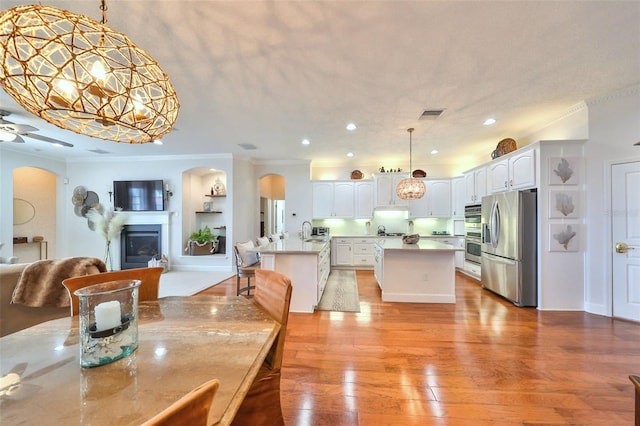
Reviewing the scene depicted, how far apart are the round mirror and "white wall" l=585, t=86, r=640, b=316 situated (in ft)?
36.0

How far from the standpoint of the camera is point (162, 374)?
79 cm

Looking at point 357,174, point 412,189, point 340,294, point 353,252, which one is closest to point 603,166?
point 412,189

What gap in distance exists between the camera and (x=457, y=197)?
5.90 meters

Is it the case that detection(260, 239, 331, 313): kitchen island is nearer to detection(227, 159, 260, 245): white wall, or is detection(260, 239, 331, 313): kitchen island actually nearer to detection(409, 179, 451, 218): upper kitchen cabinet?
detection(227, 159, 260, 245): white wall

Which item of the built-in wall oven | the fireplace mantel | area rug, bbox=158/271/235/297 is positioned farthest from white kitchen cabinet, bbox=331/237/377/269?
the fireplace mantel

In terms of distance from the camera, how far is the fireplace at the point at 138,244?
601 centimetres

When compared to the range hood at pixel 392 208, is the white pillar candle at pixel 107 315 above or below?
below

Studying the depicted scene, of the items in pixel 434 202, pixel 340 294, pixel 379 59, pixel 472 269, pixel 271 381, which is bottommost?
pixel 340 294

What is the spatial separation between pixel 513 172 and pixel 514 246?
1.16 meters

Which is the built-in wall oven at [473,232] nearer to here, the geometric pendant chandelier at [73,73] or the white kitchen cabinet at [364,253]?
the white kitchen cabinet at [364,253]

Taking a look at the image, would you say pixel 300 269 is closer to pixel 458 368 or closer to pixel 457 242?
pixel 458 368

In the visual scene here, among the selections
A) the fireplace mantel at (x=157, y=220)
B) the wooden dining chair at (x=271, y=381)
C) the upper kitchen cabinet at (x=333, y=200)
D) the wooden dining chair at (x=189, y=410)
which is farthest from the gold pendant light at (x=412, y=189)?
the fireplace mantel at (x=157, y=220)

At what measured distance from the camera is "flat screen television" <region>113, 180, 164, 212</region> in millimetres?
5910

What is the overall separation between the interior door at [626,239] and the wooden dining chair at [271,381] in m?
4.37
